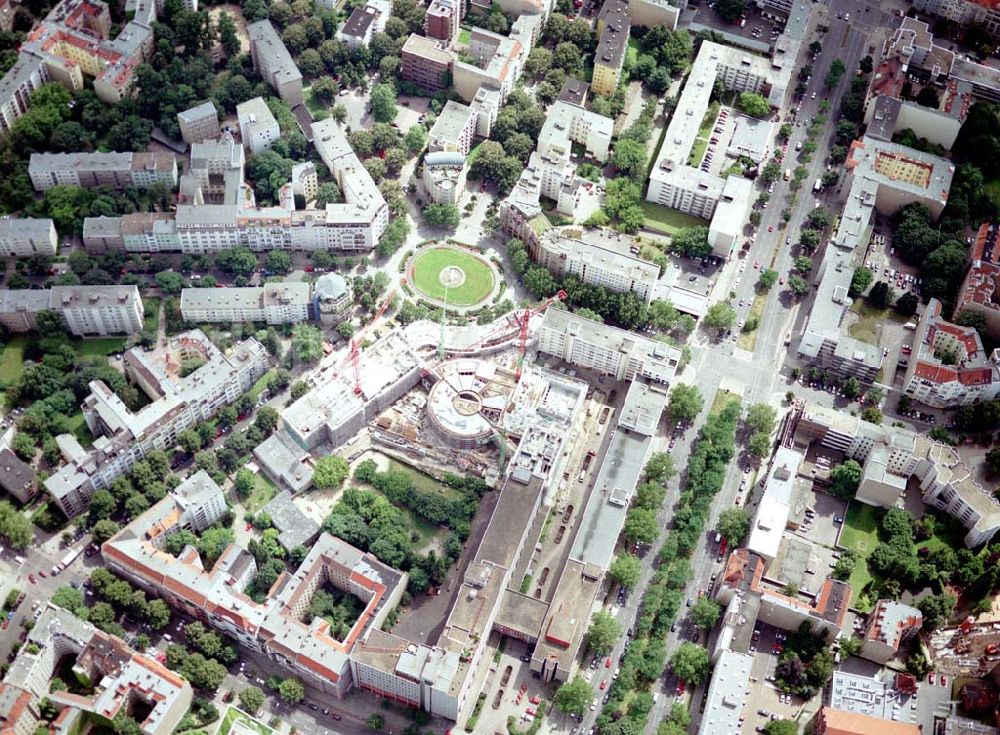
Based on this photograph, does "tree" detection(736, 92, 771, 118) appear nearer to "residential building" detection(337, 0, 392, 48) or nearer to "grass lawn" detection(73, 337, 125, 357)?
"residential building" detection(337, 0, 392, 48)

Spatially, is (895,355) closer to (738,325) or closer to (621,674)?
(738,325)

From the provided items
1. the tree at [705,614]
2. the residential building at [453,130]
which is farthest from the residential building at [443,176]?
the tree at [705,614]

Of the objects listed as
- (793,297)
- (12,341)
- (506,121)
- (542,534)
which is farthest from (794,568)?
(12,341)

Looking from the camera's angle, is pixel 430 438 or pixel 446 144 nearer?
pixel 430 438

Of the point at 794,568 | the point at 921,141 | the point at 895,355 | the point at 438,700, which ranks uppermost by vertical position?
the point at 921,141

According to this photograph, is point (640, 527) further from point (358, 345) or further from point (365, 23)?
point (365, 23)
